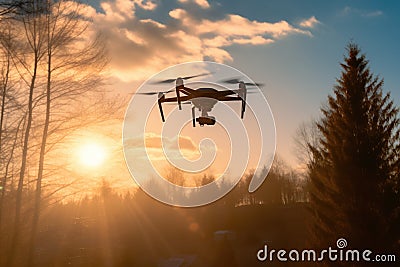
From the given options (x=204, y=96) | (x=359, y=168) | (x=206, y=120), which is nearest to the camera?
(x=204, y=96)

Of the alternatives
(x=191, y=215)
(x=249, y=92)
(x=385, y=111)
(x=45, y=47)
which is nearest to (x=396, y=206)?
(x=385, y=111)

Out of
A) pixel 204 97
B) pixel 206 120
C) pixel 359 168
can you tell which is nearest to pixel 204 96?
pixel 204 97

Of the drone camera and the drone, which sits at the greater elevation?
the drone

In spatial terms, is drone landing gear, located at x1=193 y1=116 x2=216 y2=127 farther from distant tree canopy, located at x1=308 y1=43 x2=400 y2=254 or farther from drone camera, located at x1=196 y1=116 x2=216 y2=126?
distant tree canopy, located at x1=308 y1=43 x2=400 y2=254

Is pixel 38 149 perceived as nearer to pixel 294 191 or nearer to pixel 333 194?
pixel 333 194

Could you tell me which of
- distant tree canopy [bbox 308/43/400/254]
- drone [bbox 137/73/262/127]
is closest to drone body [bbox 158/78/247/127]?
drone [bbox 137/73/262/127]

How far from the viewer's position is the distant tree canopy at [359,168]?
15.3 metres

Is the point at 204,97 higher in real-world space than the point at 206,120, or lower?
higher

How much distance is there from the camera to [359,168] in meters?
16.1

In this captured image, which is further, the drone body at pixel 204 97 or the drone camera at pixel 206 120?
the drone camera at pixel 206 120

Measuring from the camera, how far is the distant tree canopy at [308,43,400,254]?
15.3 meters

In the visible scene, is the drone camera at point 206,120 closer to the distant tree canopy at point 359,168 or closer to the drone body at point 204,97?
the drone body at point 204,97

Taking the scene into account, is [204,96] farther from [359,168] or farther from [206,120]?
[359,168]

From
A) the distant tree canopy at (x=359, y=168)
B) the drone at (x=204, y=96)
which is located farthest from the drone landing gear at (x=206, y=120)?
the distant tree canopy at (x=359, y=168)
